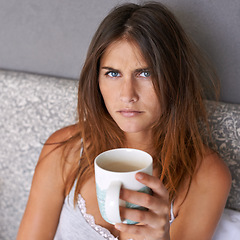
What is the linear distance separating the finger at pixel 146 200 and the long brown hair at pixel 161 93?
1.01ft

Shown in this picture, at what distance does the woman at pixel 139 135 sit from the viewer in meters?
0.85

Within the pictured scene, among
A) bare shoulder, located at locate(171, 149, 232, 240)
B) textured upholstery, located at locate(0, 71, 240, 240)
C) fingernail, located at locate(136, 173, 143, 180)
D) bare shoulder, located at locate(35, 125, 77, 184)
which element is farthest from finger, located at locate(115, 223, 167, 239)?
textured upholstery, located at locate(0, 71, 240, 240)

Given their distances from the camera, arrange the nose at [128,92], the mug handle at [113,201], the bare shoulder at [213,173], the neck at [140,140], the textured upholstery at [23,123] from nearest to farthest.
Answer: the mug handle at [113,201]
the nose at [128,92]
the bare shoulder at [213,173]
the neck at [140,140]
the textured upholstery at [23,123]

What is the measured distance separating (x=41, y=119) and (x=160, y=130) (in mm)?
506

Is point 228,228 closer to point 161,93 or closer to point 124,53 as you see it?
point 161,93

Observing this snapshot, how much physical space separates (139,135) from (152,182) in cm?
45

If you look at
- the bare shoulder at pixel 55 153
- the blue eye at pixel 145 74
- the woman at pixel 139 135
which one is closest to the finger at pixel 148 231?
the woman at pixel 139 135

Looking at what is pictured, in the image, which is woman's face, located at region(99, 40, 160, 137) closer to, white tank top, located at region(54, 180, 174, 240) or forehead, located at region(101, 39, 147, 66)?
forehead, located at region(101, 39, 147, 66)

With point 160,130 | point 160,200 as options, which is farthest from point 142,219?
point 160,130

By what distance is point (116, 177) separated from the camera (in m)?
0.58

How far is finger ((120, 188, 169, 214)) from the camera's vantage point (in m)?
0.58

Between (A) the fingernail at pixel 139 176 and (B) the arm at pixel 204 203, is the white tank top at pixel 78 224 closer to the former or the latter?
(B) the arm at pixel 204 203

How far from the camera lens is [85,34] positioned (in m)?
1.27

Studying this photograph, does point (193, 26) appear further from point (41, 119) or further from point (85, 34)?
point (41, 119)
